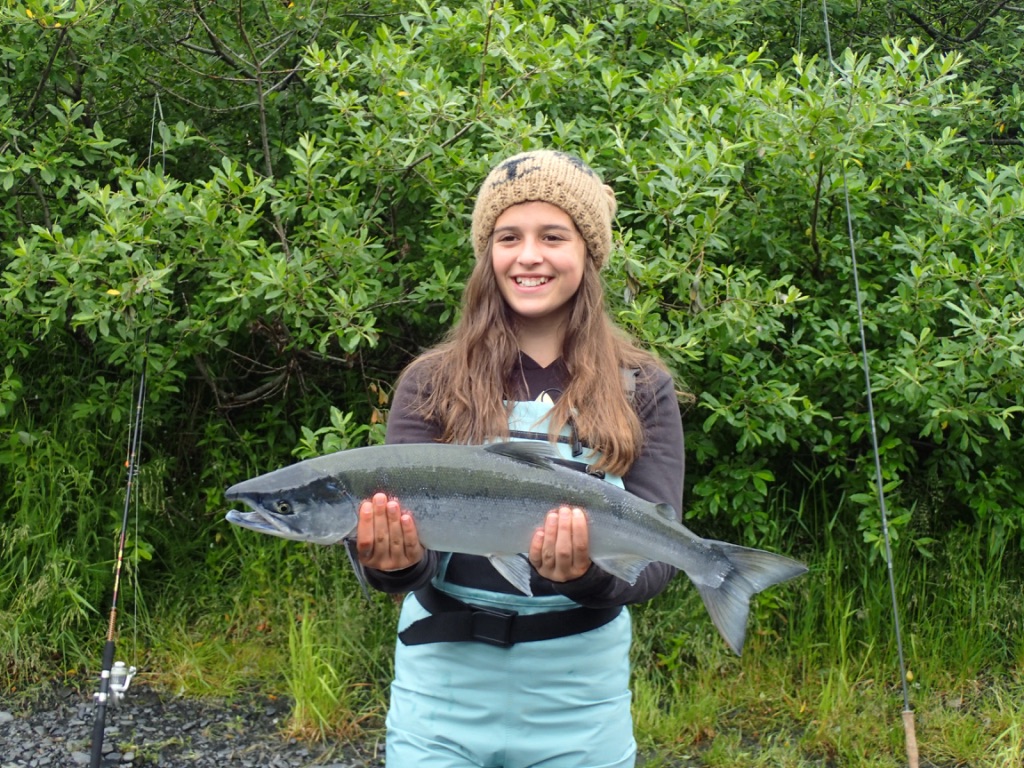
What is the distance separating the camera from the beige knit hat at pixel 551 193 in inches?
120

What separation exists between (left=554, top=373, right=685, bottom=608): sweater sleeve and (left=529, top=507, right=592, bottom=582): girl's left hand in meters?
0.07

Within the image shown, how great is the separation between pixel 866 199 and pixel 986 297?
0.76 meters

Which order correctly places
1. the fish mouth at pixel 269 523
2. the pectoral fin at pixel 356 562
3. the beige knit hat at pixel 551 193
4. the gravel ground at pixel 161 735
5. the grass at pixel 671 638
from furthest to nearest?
the grass at pixel 671 638 → the gravel ground at pixel 161 735 → the beige knit hat at pixel 551 193 → the pectoral fin at pixel 356 562 → the fish mouth at pixel 269 523

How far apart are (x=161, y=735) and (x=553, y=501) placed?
3222mm

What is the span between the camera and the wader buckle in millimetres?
2762

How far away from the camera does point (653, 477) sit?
2938mm

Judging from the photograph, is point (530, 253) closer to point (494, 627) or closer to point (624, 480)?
point (624, 480)

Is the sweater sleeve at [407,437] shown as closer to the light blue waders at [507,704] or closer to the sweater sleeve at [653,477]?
the light blue waders at [507,704]

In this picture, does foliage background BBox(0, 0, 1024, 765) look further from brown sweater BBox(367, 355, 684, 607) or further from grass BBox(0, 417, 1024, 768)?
brown sweater BBox(367, 355, 684, 607)

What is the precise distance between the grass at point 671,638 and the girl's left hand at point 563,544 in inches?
101

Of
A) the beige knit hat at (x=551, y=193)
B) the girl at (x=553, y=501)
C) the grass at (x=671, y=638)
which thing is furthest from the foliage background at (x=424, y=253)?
the girl at (x=553, y=501)

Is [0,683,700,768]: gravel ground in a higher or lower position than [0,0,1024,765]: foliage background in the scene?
lower

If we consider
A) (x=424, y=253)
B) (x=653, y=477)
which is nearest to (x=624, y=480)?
(x=653, y=477)

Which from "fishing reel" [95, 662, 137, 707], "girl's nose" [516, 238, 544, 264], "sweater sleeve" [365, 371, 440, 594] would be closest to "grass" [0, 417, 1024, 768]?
"fishing reel" [95, 662, 137, 707]
